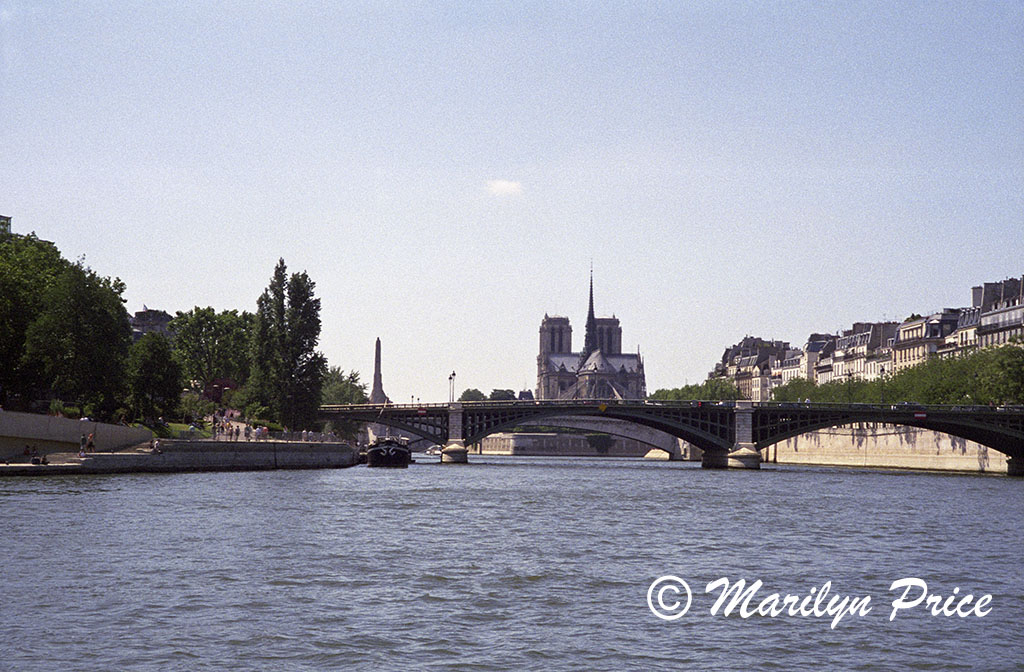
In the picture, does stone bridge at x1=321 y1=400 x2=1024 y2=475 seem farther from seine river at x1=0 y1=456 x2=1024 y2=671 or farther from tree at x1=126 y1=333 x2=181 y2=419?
seine river at x1=0 y1=456 x2=1024 y2=671

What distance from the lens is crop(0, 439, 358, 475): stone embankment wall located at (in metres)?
58.9

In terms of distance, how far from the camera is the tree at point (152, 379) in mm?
78125

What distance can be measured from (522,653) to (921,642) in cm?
666

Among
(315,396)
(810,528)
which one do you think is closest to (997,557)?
(810,528)

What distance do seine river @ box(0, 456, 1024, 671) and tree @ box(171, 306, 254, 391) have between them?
6208 centimetres

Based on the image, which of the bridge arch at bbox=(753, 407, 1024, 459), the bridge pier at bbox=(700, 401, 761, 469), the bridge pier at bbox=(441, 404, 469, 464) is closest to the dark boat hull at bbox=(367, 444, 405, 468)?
the bridge pier at bbox=(441, 404, 469, 464)

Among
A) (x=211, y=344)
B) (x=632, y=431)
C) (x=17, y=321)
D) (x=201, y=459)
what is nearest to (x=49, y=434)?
(x=201, y=459)

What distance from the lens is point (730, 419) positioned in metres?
105

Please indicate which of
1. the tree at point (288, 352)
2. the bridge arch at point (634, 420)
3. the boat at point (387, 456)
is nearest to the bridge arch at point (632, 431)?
the bridge arch at point (634, 420)

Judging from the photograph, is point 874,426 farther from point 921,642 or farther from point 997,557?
point 921,642

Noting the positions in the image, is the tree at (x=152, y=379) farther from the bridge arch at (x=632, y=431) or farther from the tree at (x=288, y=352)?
the bridge arch at (x=632, y=431)

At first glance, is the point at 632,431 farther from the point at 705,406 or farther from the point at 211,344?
the point at 211,344

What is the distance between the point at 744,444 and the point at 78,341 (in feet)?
178

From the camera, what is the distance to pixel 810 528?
41.4 m
